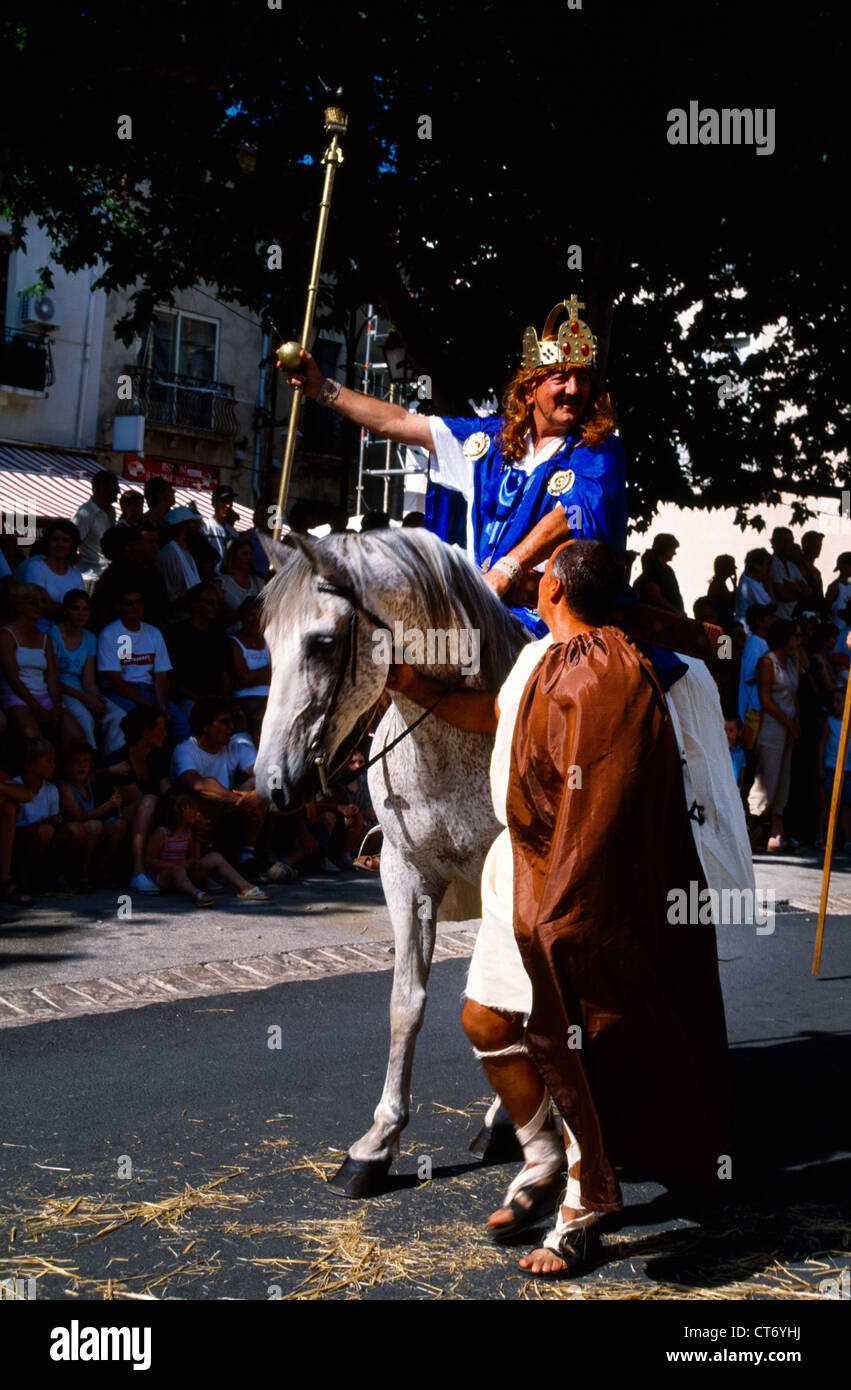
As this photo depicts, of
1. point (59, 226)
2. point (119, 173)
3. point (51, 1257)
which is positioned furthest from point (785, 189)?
point (51, 1257)

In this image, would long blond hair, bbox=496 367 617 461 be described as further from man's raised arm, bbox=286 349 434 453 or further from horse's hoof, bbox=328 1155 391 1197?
horse's hoof, bbox=328 1155 391 1197

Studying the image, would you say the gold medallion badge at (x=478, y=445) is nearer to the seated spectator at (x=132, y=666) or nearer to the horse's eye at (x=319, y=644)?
the horse's eye at (x=319, y=644)

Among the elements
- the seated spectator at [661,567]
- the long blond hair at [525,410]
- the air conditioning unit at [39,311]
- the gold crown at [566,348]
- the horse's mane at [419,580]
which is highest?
the air conditioning unit at [39,311]

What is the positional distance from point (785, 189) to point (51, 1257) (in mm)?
12311

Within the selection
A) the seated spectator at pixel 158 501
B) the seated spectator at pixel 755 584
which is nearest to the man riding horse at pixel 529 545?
the seated spectator at pixel 158 501

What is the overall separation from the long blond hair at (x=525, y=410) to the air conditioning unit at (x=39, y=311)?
26.6 metres

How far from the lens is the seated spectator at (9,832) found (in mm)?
8391

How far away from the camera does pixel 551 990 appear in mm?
3727

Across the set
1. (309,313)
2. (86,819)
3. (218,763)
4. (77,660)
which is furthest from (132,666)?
(309,313)

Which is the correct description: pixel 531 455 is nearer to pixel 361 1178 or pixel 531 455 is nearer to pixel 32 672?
pixel 361 1178

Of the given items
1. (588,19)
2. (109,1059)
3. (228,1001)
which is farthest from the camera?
(588,19)

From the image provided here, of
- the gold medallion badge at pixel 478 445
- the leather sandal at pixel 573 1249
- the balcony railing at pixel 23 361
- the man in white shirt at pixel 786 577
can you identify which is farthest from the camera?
the balcony railing at pixel 23 361

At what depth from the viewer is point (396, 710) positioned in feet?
15.1

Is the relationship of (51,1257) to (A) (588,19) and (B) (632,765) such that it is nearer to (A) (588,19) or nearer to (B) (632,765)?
(B) (632,765)
